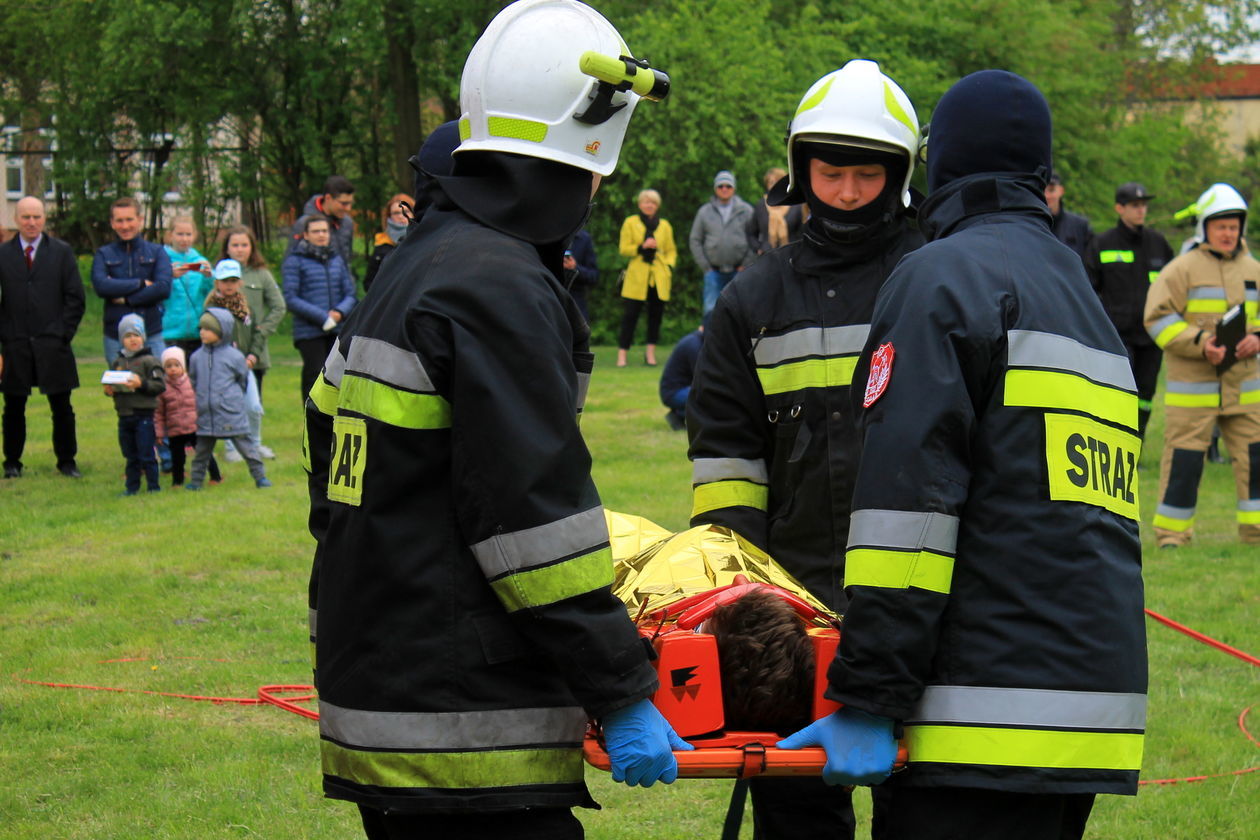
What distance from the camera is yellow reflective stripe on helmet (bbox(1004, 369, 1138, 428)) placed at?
8.80ft

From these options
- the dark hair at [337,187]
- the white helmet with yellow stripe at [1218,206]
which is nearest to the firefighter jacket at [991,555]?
the white helmet with yellow stripe at [1218,206]

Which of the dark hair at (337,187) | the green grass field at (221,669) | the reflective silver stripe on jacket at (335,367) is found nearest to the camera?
the reflective silver stripe on jacket at (335,367)

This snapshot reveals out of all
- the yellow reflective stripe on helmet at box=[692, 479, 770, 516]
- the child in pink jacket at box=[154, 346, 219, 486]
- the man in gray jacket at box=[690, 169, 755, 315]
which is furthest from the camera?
the man in gray jacket at box=[690, 169, 755, 315]

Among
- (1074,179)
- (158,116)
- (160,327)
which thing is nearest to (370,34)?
(158,116)

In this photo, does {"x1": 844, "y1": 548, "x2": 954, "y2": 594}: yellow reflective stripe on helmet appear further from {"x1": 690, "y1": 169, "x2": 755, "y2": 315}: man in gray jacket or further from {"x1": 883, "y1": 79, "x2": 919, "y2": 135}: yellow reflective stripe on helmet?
{"x1": 690, "y1": 169, "x2": 755, "y2": 315}: man in gray jacket

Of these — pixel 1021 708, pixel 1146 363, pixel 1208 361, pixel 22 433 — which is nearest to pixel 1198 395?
pixel 1208 361

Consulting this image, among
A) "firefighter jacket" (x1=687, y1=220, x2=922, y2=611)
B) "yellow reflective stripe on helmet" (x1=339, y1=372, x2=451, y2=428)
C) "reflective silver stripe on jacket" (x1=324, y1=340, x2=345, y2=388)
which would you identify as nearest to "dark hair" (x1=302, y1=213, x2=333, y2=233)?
"firefighter jacket" (x1=687, y1=220, x2=922, y2=611)

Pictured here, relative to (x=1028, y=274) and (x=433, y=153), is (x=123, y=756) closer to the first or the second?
(x=433, y=153)

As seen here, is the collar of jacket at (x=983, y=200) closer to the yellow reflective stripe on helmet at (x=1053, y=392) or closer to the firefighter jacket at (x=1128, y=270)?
the yellow reflective stripe on helmet at (x=1053, y=392)

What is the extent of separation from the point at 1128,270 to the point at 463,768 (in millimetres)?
10823

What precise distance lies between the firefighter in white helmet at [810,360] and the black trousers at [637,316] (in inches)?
567

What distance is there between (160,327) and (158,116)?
15607 millimetres

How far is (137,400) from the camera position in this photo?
1031 cm

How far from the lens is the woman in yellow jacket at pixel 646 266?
18.2 metres
